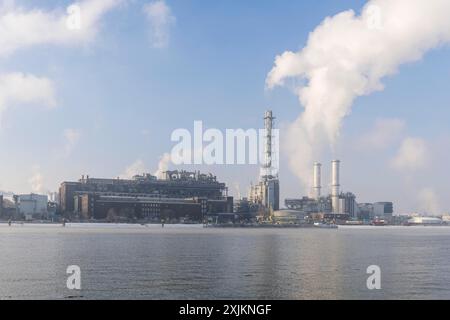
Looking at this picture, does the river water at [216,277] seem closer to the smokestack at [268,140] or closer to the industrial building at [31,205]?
the smokestack at [268,140]

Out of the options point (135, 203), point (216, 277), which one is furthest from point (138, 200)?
point (216, 277)

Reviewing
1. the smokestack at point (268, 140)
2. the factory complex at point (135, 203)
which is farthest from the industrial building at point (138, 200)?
the smokestack at point (268, 140)

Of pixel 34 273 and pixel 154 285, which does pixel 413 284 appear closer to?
pixel 154 285

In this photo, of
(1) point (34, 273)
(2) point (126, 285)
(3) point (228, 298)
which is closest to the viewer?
(3) point (228, 298)

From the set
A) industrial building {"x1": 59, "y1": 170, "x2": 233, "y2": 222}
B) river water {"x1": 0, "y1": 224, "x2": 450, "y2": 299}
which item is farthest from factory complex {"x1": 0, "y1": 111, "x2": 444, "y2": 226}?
river water {"x1": 0, "y1": 224, "x2": 450, "y2": 299}

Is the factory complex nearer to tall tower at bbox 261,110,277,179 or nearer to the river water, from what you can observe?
tall tower at bbox 261,110,277,179

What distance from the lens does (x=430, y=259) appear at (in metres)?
48.7

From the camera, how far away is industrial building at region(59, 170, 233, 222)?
578 feet

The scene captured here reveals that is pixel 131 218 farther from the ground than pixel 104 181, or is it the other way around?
pixel 104 181

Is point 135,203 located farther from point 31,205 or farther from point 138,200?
point 31,205

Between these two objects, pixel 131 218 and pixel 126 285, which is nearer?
pixel 126 285

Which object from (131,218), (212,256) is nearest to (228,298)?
(212,256)
